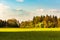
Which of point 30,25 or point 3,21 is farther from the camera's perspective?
point 30,25

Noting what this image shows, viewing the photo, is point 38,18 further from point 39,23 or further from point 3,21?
point 3,21

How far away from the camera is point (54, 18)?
2012cm

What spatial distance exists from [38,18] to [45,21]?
81cm

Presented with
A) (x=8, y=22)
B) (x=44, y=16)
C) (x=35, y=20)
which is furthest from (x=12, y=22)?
(x=44, y=16)

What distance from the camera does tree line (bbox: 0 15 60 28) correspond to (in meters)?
18.6

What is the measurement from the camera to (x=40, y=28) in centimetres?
2102

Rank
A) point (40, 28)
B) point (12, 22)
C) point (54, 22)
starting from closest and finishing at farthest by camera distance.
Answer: point (12, 22)
point (54, 22)
point (40, 28)

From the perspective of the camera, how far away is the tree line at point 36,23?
1861 centimetres

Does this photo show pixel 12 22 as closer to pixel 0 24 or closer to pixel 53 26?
pixel 0 24

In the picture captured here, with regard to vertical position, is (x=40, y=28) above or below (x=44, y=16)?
below

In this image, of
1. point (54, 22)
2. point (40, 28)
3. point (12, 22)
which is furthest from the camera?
point (40, 28)

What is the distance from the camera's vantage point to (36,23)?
1958 cm

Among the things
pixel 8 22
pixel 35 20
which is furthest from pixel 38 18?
pixel 8 22

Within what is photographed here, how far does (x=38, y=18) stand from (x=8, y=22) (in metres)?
3.21
